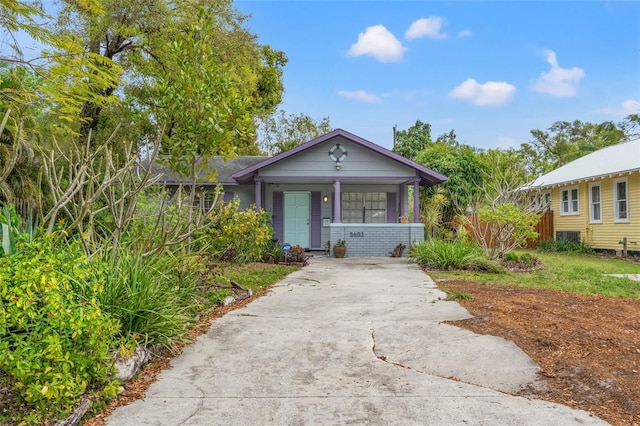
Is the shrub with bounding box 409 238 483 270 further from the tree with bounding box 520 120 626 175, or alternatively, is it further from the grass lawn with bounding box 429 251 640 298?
the tree with bounding box 520 120 626 175

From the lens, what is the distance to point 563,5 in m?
12.8

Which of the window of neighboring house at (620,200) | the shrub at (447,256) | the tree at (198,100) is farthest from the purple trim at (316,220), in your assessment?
the tree at (198,100)

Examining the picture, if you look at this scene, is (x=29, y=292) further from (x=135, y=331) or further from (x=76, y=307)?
(x=135, y=331)

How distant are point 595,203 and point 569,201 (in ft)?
5.81

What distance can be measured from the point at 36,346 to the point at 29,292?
323 millimetres

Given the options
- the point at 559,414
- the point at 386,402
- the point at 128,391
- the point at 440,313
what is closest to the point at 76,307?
the point at 128,391

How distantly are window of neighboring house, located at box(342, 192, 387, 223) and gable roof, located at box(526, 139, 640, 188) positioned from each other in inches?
254

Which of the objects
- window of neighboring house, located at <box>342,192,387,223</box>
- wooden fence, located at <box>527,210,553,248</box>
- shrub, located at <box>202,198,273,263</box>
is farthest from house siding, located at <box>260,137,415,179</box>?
wooden fence, located at <box>527,210,553,248</box>

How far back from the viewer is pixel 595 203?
1712 centimetres

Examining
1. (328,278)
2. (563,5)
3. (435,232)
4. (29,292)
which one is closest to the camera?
(29,292)

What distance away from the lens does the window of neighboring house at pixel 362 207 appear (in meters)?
16.8

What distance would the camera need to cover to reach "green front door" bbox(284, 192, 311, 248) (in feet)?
54.6

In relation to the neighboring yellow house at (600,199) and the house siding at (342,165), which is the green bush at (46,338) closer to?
the house siding at (342,165)

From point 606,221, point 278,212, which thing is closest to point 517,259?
point 606,221
